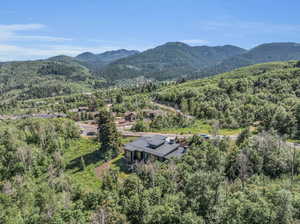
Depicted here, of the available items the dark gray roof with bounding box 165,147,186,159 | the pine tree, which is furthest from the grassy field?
the dark gray roof with bounding box 165,147,186,159

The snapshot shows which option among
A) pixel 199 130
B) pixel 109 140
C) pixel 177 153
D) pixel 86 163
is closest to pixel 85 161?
pixel 86 163

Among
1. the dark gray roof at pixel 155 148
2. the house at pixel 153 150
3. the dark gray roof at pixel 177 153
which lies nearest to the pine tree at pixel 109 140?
the dark gray roof at pixel 155 148

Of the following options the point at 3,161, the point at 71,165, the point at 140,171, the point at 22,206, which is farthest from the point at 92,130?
the point at 22,206

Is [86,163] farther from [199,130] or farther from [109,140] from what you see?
[199,130]

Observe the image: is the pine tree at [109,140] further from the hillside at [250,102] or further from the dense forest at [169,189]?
the hillside at [250,102]

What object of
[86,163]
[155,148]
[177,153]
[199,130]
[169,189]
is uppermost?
[199,130]

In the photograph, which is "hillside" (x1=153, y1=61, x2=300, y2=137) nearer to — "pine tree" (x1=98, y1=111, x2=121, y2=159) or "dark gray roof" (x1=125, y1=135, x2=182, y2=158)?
"dark gray roof" (x1=125, y1=135, x2=182, y2=158)

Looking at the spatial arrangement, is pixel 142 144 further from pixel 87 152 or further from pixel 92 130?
pixel 92 130

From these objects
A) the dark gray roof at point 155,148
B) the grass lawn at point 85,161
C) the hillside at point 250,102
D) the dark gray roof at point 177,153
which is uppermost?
the hillside at point 250,102

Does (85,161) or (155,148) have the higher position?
(155,148)
